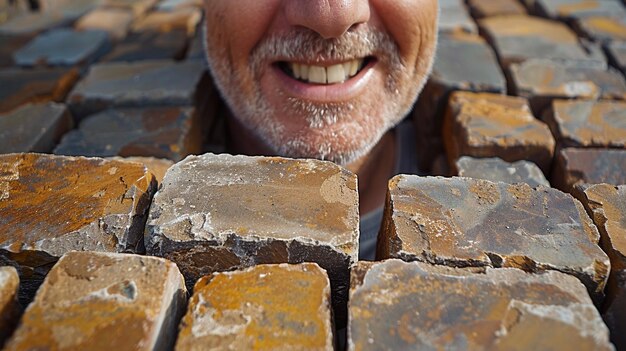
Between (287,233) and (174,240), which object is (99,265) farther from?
(287,233)

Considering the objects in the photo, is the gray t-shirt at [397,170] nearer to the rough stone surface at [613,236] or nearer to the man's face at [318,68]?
the man's face at [318,68]

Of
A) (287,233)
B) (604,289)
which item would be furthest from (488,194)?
(287,233)

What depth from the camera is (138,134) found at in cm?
167

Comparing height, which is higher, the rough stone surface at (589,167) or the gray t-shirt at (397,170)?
the rough stone surface at (589,167)

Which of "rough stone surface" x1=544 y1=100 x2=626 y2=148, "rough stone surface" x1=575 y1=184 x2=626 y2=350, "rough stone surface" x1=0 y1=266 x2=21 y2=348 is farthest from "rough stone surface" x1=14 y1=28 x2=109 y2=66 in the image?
"rough stone surface" x1=575 y1=184 x2=626 y2=350

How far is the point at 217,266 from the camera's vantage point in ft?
3.38

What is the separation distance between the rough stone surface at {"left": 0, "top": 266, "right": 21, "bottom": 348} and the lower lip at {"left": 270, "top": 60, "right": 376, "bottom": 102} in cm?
101

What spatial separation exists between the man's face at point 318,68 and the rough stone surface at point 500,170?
1.21ft

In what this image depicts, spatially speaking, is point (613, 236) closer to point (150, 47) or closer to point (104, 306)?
point (104, 306)

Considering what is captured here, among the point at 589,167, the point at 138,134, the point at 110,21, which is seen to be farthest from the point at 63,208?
the point at 110,21

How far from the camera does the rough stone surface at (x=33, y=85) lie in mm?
1914

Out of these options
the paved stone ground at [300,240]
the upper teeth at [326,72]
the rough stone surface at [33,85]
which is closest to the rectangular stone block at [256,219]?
the paved stone ground at [300,240]

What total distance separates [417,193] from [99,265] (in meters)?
0.66

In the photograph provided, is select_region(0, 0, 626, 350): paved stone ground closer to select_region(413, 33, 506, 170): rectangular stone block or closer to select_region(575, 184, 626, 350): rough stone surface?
select_region(575, 184, 626, 350): rough stone surface
